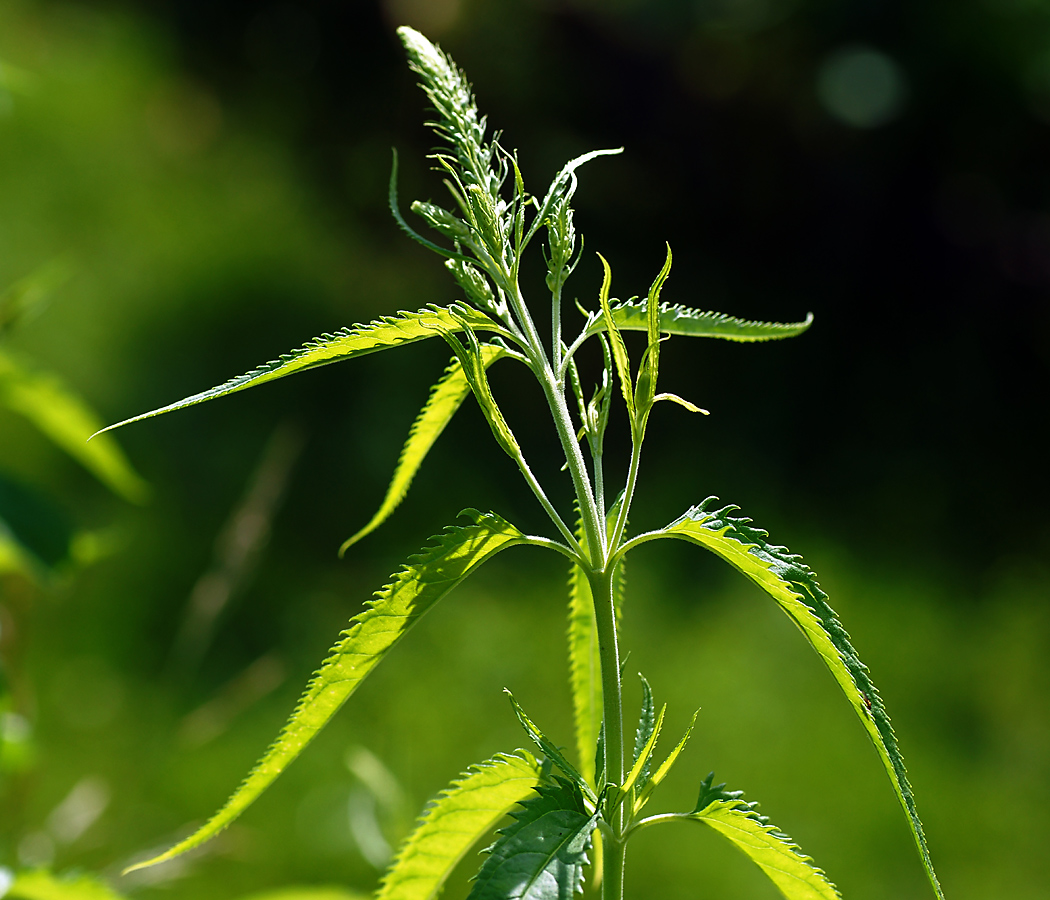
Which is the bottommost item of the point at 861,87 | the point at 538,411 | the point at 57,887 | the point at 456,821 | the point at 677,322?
the point at 57,887

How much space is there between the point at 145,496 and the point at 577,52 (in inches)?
121

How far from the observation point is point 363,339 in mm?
739

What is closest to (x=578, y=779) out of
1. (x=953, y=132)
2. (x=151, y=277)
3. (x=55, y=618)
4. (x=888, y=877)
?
(x=888, y=877)

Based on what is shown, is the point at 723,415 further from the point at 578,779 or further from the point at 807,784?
the point at 578,779

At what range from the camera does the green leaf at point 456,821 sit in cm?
79

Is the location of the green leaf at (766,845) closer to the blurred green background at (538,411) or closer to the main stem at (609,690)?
the main stem at (609,690)

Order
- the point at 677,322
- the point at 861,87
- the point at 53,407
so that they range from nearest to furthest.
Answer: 1. the point at 677,322
2. the point at 53,407
3. the point at 861,87

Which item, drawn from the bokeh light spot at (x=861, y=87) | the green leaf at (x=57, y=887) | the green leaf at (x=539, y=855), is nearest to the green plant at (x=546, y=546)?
the green leaf at (x=539, y=855)

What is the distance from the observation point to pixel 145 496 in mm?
3293

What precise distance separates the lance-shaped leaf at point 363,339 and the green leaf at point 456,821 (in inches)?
12.5

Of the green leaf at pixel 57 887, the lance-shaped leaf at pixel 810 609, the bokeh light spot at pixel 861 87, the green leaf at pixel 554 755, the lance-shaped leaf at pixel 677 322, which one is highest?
the bokeh light spot at pixel 861 87

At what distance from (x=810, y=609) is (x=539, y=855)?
25 cm

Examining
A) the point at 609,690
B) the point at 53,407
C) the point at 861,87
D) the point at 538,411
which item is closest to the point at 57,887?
the point at 609,690

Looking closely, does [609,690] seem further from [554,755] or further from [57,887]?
[57,887]
